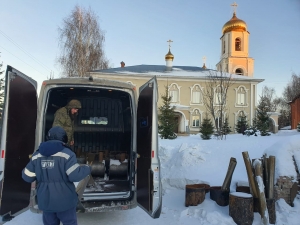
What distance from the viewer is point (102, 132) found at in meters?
7.43

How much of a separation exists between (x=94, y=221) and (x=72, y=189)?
7.39 feet

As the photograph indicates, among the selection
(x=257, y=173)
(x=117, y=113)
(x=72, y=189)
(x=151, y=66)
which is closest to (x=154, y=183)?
(x=72, y=189)

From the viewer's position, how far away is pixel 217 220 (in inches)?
209

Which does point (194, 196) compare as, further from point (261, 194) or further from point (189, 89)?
point (189, 89)

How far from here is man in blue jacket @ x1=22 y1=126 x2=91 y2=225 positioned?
10.8 feet

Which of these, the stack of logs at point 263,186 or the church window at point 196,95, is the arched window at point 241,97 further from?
the stack of logs at point 263,186

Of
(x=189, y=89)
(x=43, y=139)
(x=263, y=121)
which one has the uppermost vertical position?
(x=189, y=89)

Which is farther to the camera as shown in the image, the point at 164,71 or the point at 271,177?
the point at 164,71

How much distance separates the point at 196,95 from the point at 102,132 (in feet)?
101

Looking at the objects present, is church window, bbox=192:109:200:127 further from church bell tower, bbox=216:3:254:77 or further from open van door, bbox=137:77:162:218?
open van door, bbox=137:77:162:218

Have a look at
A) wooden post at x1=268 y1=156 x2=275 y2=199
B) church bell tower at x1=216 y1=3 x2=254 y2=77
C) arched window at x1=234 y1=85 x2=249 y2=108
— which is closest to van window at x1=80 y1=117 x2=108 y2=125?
wooden post at x1=268 y1=156 x2=275 y2=199

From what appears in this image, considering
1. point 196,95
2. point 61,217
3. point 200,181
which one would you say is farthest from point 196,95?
point 61,217

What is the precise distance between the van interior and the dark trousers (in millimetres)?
2526

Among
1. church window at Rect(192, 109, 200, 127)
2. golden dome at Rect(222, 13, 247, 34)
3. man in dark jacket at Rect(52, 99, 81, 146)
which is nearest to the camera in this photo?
man in dark jacket at Rect(52, 99, 81, 146)
